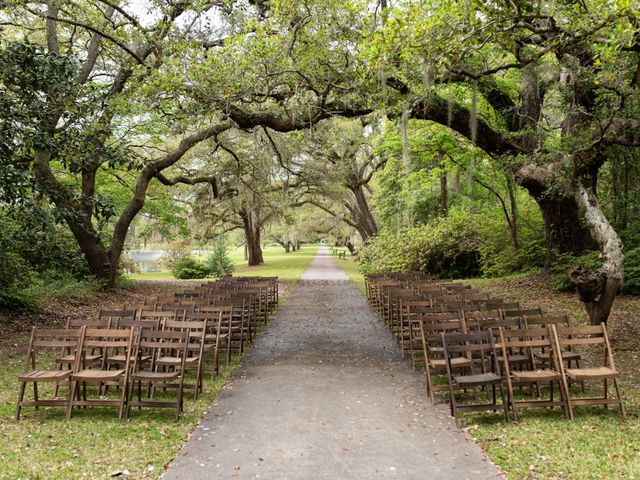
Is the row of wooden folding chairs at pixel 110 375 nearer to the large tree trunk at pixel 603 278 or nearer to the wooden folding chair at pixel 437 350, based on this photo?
the wooden folding chair at pixel 437 350

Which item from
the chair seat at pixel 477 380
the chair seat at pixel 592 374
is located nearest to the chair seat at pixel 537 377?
the chair seat at pixel 592 374

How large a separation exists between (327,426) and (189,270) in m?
25.9

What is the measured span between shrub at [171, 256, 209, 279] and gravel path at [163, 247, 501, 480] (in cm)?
2130

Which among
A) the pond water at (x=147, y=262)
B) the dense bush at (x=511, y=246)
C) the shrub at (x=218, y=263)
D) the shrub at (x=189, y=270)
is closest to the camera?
the dense bush at (x=511, y=246)

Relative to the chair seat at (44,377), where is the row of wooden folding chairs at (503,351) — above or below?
above

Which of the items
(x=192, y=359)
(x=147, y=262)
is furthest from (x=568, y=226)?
(x=147, y=262)

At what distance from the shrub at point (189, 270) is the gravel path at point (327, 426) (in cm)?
2130

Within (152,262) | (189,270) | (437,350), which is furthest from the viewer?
(152,262)

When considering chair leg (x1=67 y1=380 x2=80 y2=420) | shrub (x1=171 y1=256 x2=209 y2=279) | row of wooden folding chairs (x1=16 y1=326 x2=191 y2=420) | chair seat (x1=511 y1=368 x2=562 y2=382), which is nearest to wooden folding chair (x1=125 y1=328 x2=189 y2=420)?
row of wooden folding chairs (x1=16 y1=326 x2=191 y2=420)

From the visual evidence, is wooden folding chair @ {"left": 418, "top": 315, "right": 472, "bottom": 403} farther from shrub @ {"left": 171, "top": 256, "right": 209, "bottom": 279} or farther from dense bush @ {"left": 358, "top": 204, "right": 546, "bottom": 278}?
shrub @ {"left": 171, "top": 256, "right": 209, "bottom": 279}

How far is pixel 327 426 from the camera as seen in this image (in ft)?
18.6

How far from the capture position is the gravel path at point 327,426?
4598mm

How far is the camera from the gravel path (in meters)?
4.60

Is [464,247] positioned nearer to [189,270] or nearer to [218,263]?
[218,263]
